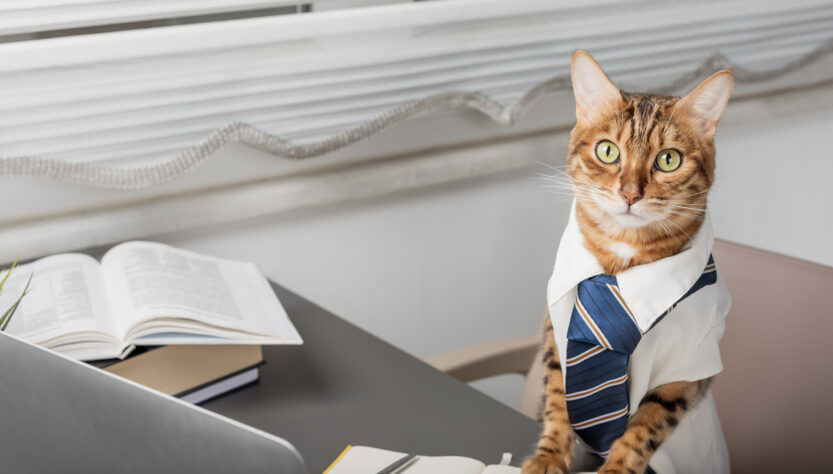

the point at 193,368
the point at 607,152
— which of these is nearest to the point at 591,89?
the point at 607,152

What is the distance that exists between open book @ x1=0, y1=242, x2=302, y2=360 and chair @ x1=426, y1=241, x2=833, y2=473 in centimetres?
40

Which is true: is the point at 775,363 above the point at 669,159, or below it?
below

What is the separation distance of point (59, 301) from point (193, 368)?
0.17 metres

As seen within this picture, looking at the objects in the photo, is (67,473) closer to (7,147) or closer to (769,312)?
(7,147)

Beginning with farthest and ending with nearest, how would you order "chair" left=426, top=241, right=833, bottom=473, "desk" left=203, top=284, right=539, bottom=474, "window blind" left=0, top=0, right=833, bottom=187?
"window blind" left=0, top=0, right=833, bottom=187, "chair" left=426, top=241, right=833, bottom=473, "desk" left=203, top=284, right=539, bottom=474

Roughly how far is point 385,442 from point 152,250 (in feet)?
1.46

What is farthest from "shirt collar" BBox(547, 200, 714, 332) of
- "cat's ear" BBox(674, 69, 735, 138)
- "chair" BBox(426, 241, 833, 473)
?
"chair" BBox(426, 241, 833, 473)

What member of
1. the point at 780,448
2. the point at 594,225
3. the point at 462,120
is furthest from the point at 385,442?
the point at 462,120

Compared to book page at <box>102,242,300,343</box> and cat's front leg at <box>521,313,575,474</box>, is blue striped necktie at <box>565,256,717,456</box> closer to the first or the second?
cat's front leg at <box>521,313,575,474</box>

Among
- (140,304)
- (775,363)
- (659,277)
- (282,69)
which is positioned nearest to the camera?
(659,277)

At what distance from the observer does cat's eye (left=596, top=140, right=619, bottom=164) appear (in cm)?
80

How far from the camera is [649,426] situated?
766 millimetres

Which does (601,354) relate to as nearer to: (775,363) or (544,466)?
(544,466)

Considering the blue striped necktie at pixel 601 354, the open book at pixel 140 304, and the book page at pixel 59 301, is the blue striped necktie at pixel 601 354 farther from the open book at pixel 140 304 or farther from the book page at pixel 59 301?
the book page at pixel 59 301
